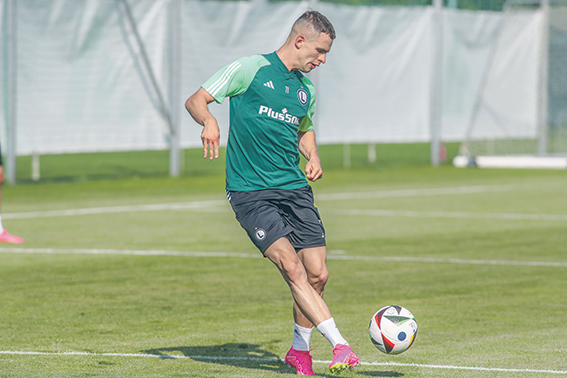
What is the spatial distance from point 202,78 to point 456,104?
9062 mm

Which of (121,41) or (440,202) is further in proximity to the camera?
(121,41)

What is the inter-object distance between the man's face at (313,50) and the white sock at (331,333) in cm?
154

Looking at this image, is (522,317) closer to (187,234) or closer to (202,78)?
(187,234)

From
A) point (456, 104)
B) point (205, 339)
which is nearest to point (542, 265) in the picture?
point (205, 339)

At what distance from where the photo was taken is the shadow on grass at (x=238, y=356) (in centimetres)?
577

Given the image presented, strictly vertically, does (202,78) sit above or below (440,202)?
above

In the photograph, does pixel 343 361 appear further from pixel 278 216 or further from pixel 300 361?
pixel 278 216

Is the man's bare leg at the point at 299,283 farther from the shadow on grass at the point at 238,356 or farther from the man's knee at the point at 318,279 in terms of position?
the shadow on grass at the point at 238,356

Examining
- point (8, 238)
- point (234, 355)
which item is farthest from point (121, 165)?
point (234, 355)

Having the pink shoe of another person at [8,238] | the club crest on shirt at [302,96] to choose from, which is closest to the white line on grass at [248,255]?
the pink shoe of another person at [8,238]

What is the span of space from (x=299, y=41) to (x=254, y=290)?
3.57 m

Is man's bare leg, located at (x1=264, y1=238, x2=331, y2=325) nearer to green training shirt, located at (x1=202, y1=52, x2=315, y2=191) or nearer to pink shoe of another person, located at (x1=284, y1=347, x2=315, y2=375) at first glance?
pink shoe of another person, located at (x1=284, y1=347, x2=315, y2=375)

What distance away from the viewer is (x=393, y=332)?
554 centimetres

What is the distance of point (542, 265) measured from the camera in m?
10.4
